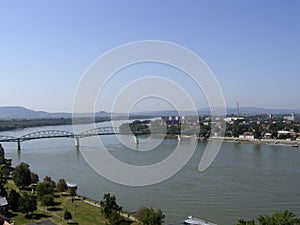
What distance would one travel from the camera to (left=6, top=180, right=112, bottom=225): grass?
3.43 meters

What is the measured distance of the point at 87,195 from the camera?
4.59m

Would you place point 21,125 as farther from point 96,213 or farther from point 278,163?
point 96,213

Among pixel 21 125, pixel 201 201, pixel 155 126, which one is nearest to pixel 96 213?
pixel 201 201

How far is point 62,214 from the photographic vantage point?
364cm

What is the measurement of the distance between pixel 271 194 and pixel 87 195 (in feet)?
7.55

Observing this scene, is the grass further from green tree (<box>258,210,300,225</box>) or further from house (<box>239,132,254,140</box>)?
house (<box>239,132,254,140</box>)

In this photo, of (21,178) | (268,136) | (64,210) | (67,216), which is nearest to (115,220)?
(67,216)

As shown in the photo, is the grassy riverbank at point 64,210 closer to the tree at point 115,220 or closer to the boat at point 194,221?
the tree at point 115,220

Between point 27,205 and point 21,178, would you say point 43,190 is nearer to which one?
point 27,205

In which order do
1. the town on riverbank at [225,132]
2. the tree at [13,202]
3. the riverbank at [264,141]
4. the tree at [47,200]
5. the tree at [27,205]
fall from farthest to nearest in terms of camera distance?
the town on riverbank at [225,132] → the riverbank at [264,141] → the tree at [47,200] → the tree at [13,202] → the tree at [27,205]

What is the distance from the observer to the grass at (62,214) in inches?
135

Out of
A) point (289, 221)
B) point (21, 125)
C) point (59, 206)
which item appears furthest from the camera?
point (21, 125)

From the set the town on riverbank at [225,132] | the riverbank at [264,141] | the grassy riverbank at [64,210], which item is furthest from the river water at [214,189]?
the town on riverbank at [225,132]

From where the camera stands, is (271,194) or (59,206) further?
(271,194)
